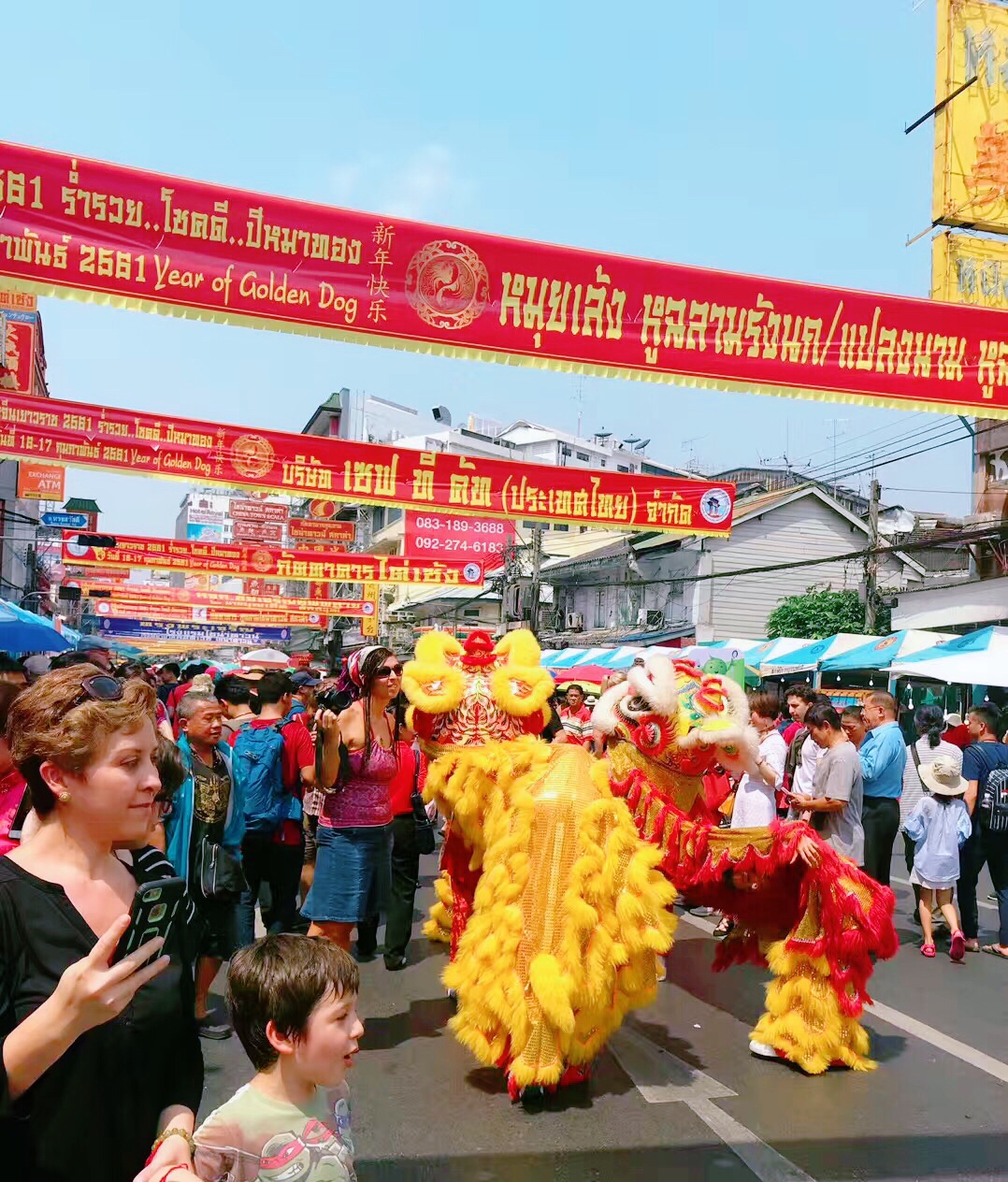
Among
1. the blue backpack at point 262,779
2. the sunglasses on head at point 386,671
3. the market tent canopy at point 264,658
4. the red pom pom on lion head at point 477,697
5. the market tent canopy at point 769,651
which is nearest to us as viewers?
the red pom pom on lion head at point 477,697

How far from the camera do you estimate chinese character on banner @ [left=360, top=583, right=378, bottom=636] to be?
2494 cm

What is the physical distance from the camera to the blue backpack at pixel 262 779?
558cm

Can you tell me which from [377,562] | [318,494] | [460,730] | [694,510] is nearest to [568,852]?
[460,730]

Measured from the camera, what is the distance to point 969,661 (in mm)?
10633

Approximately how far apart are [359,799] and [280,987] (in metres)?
3.18

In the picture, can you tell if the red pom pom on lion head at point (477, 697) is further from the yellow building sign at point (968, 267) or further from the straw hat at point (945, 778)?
the yellow building sign at point (968, 267)

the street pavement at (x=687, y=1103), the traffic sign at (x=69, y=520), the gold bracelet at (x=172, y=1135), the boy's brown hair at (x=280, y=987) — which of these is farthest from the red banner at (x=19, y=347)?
the gold bracelet at (x=172, y=1135)

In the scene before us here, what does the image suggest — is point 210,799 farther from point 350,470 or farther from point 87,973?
point 350,470

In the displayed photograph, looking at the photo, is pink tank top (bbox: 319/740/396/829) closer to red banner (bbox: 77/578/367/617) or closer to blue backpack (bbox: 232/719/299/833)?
blue backpack (bbox: 232/719/299/833)

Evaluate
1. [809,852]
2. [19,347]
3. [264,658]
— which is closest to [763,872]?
[809,852]

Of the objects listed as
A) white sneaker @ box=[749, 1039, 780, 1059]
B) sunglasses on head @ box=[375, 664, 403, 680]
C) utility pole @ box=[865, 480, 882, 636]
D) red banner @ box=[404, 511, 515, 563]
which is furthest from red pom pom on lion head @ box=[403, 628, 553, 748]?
utility pole @ box=[865, 480, 882, 636]

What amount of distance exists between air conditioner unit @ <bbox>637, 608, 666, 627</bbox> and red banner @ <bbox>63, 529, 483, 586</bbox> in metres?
10.4

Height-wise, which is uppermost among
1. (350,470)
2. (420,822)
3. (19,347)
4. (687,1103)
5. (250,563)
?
(19,347)

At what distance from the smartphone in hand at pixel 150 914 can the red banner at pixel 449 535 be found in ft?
42.0
